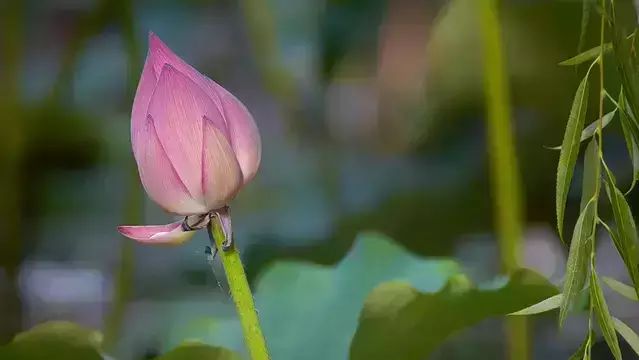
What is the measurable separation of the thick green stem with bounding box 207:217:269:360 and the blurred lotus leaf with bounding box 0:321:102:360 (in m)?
0.18

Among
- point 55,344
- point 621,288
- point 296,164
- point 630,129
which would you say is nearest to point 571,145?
point 630,129

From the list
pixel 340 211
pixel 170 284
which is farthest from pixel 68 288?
pixel 340 211

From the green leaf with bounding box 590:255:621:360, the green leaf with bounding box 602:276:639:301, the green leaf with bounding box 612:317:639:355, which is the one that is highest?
the green leaf with bounding box 590:255:621:360

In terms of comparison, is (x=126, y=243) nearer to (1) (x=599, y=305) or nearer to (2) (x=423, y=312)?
(2) (x=423, y=312)

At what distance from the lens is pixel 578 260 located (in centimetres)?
42

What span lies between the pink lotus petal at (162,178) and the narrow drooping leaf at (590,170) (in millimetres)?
242

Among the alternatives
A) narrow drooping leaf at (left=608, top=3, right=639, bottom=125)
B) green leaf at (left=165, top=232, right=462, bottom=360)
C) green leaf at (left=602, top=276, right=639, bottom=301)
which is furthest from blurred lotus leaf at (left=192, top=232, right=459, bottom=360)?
narrow drooping leaf at (left=608, top=3, right=639, bottom=125)

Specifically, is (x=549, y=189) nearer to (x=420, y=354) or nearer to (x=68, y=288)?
(x=420, y=354)

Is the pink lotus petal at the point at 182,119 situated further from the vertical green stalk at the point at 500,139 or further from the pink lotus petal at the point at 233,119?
the vertical green stalk at the point at 500,139

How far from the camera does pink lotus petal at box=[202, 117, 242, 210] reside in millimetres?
390

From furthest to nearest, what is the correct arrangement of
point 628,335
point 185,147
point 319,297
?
point 319,297 < point 628,335 < point 185,147

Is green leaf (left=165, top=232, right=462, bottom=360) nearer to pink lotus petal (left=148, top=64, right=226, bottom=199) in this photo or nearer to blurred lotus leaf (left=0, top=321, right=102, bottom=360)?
blurred lotus leaf (left=0, top=321, right=102, bottom=360)

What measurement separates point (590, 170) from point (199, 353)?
315 millimetres

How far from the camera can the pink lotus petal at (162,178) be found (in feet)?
1.29
